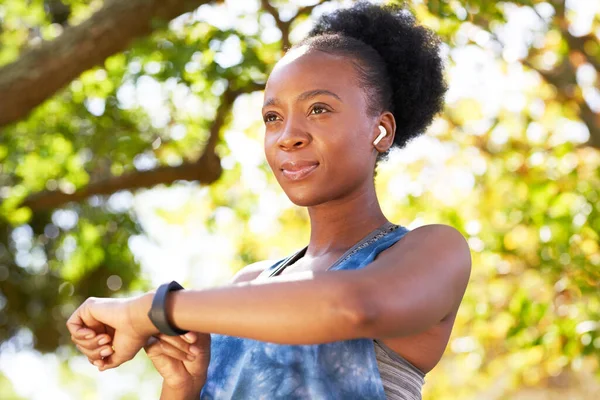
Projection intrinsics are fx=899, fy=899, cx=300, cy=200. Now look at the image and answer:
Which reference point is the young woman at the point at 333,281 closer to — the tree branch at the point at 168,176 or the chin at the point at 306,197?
the chin at the point at 306,197

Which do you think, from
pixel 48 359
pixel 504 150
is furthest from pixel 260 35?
pixel 48 359

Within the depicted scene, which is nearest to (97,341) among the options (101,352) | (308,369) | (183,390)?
(101,352)

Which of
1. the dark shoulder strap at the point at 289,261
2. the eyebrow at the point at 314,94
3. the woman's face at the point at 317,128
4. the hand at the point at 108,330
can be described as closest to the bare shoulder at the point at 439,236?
the woman's face at the point at 317,128

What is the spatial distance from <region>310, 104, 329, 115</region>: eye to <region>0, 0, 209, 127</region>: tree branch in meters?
3.22

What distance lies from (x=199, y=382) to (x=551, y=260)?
341 centimetres

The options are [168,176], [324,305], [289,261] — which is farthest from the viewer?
[168,176]

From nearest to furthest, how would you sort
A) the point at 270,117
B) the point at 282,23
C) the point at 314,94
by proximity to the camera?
the point at 314,94
the point at 270,117
the point at 282,23

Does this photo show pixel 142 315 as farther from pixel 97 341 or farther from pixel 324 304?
pixel 324 304

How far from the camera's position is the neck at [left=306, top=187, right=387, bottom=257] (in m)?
2.19

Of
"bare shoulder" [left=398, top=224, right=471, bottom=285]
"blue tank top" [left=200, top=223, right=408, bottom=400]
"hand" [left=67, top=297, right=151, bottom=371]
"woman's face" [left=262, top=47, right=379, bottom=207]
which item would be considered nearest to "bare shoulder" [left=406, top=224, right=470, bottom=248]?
"bare shoulder" [left=398, top=224, right=471, bottom=285]

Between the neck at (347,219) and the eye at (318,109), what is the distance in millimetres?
253

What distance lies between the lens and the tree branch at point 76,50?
515 cm

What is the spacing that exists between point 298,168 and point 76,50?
3.54m

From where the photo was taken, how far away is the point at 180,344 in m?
1.91
